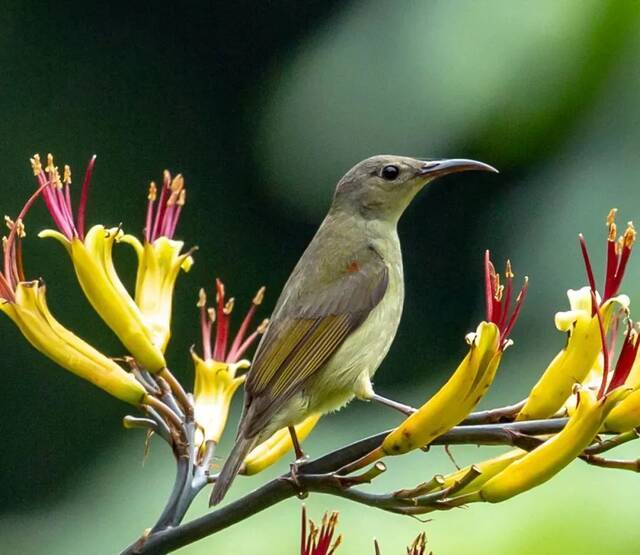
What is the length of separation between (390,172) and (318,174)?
4.30 metres

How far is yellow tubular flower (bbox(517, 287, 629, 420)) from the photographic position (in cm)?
202

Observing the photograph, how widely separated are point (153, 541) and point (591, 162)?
3.42 metres

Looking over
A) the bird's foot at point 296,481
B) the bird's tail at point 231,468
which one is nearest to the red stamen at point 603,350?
the bird's foot at point 296,481

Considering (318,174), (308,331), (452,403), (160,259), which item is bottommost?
(318,174)

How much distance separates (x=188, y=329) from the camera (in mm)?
7969

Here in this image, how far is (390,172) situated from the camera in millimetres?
3234

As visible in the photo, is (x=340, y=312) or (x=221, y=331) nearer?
(x=221, y=331)

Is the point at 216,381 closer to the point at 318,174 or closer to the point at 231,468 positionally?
the point at 231,468

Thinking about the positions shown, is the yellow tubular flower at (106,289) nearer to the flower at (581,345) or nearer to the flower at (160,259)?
the flower at (160,259)

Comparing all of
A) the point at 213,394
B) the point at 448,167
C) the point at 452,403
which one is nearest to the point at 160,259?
the point at 213,394

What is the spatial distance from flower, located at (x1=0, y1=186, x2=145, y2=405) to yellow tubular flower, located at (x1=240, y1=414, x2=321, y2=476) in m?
0.24

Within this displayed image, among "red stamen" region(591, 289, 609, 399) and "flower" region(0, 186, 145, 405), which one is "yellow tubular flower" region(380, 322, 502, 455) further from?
"flower" region(0, 186, 145, 405)

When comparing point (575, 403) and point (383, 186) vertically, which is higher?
point (383, 186)

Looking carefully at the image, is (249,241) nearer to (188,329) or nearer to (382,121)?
(188,329)
